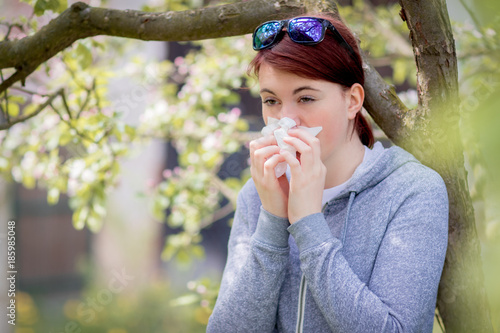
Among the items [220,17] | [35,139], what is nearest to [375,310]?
[220,17]

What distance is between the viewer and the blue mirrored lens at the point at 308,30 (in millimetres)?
1297

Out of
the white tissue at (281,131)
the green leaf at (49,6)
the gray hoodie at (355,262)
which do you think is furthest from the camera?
the green leaf at (49,6)

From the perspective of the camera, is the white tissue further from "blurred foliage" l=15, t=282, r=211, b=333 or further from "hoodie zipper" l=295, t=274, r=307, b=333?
"blurred foliage" l=15, t=282, r=211, b=333

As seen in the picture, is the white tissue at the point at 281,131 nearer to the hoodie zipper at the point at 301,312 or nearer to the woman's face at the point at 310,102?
the woman's face at the point at 310,102

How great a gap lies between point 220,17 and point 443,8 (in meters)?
0.68

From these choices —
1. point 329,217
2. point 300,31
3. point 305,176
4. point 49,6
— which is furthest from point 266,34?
point 49,6

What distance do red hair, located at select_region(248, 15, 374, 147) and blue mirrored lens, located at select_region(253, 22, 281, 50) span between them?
0.02 m

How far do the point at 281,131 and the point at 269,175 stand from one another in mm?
128

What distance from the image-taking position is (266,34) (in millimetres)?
1363

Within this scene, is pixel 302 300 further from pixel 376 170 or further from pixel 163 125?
pixel 163 125

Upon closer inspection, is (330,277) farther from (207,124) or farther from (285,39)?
(207,124)

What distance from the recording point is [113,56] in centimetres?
381

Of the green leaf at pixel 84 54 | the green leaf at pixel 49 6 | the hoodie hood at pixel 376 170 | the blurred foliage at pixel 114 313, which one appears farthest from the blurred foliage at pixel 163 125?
the blurred foliage at pixel 114 313

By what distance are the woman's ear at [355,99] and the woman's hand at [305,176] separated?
21 cm
